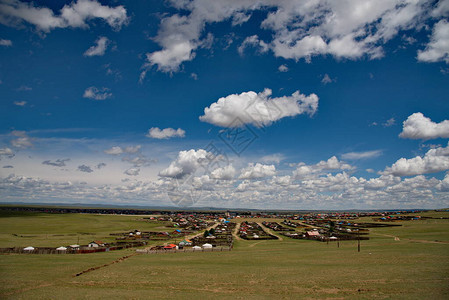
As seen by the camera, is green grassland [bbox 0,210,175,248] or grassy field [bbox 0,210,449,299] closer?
grassy field [bbox 0,210,449,299]

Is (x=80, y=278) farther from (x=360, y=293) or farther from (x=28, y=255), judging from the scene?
(x=360, y=293)

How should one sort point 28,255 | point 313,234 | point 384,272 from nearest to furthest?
point 384,272, point 28,255, point 313,234

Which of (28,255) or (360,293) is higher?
(360,293)

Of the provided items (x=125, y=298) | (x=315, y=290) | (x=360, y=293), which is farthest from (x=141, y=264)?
(x=360, y=293)

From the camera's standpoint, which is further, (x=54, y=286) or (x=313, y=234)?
(x=313, y=234)

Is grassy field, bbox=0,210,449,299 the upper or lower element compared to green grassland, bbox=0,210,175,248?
upper

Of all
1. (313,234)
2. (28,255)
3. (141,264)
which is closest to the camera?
(141,264)

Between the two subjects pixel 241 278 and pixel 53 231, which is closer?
pixel 241 278

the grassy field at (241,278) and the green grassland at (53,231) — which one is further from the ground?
the grassy field at (241,278)

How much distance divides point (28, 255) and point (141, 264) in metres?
22.5

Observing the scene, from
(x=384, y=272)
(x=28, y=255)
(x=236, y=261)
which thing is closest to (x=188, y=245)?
(x=236, y=261)

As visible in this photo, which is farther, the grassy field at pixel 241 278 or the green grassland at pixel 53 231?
the green grassland at pixel 53 231

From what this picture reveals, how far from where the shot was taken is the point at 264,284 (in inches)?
1101

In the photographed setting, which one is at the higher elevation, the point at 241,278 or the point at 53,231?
the point at 241,278
